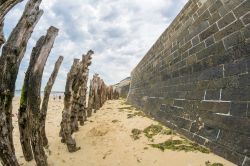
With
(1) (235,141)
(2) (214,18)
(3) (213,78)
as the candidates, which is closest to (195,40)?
(2) (214,18)

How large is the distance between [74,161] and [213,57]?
10.8 feet

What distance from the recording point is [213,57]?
543 cm

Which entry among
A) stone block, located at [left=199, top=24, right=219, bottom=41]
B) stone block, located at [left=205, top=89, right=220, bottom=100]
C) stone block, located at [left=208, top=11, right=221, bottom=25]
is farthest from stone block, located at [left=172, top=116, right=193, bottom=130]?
stone block, located at [left=208, top=11, right=221, bottom=25]

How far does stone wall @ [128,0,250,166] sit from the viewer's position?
13.9 feet

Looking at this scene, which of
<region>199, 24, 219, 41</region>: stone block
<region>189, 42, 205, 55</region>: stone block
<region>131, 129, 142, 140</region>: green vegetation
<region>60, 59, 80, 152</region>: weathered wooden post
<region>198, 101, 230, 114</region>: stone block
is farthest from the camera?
<region>131, 129, 142, 140</region>: green vegetation

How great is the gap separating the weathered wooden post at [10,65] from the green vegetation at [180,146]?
2853mm

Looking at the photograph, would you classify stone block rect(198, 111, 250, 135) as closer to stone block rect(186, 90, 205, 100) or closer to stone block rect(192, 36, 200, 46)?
stone block rect(186, 90, 205, 100)

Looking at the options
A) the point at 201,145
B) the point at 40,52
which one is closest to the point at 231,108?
the point at 201,145

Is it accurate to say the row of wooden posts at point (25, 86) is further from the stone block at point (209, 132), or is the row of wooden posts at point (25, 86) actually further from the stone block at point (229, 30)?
the stone block at point (229, 30)

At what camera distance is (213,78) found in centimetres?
534

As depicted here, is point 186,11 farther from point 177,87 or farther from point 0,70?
point 0,70

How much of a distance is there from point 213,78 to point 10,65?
11.7ft

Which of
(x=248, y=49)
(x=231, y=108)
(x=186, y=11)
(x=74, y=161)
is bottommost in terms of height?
(x=74, y=161)

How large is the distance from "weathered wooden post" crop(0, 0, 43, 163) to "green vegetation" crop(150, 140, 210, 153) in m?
2.85
